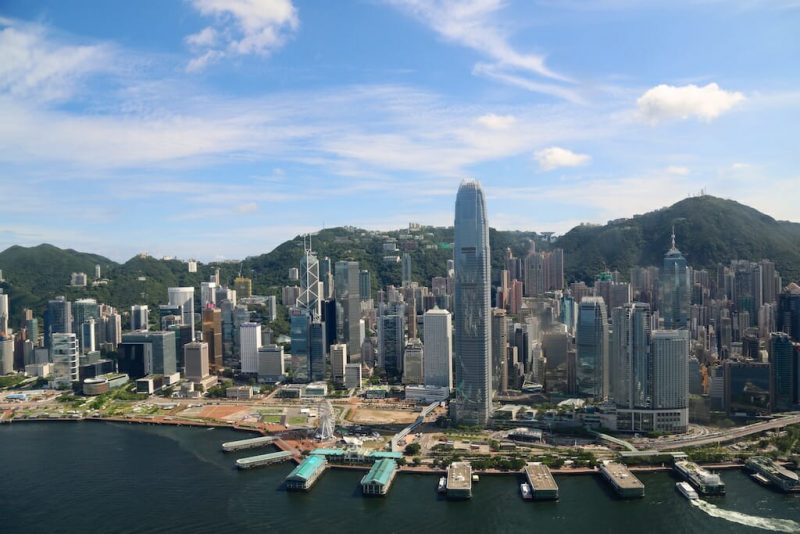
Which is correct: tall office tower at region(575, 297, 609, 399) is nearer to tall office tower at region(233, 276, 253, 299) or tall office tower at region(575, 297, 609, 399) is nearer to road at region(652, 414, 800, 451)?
road at region(652, 414, 800, 451)

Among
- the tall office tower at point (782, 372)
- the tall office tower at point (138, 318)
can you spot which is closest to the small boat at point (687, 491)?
the tall office tower at point (782, 372)

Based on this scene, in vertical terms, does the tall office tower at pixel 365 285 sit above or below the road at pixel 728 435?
above

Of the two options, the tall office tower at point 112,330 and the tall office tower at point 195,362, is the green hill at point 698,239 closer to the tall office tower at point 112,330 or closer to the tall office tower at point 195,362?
the tall office tower at point 195,362

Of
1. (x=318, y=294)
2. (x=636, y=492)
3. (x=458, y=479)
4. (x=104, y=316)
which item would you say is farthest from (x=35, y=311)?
(x=636, y=492)

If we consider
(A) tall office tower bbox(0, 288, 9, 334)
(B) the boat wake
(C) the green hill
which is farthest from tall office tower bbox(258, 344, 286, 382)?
(C) the green hill

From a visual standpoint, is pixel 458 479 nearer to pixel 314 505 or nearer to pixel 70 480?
pixel 314 505

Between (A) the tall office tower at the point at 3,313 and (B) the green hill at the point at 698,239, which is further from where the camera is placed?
(A) the tall office tower at the point at 3,313

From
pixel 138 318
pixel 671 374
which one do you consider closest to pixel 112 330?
pixel 138 318
